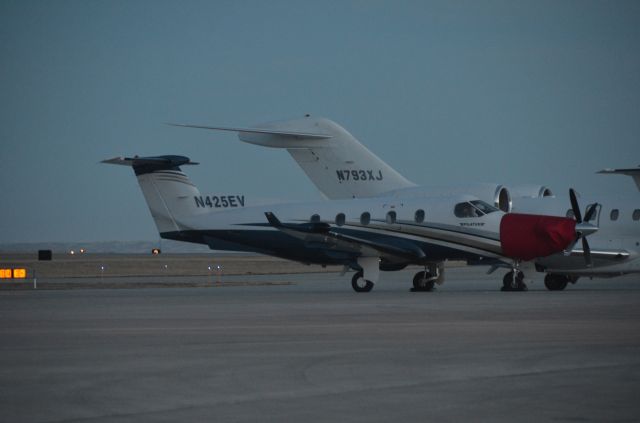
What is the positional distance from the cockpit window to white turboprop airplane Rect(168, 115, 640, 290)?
2062mm

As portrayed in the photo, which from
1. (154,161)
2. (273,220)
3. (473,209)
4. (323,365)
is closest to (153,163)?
(154,161)

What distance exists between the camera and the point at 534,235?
34844mm

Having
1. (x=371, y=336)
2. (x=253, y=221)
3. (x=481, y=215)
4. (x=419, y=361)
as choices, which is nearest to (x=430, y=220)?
(x=481, y=215)

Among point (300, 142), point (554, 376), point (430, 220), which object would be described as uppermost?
point (300, 142)

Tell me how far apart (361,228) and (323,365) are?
25008mm

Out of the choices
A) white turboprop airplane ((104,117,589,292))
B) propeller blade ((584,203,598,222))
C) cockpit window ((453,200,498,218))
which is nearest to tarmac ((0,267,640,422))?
white turboprop airplane ((104,117,589,292))

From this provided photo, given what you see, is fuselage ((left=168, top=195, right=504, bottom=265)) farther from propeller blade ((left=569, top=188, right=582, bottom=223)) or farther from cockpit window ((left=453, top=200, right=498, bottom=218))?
propeller blade ((left=569, top=188, right=582, bottom=223))

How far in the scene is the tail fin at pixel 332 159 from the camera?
4881cm

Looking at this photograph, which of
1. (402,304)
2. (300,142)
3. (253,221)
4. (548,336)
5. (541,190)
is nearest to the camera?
(548,336)

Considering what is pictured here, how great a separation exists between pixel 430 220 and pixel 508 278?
3.33m

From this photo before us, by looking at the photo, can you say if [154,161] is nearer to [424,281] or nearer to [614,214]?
[424,281]

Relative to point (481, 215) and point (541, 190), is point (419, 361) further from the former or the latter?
point (541, 190)

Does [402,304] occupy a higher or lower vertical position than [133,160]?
lower

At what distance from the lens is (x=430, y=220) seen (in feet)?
123
